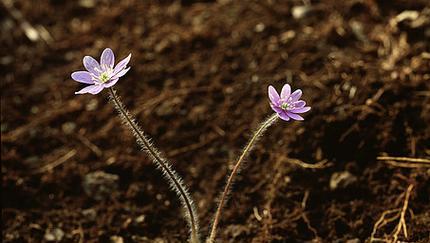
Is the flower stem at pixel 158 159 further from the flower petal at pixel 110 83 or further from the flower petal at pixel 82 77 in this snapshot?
the flower petal at pixel 82 77

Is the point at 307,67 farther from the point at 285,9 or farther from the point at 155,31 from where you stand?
the point at 155,31

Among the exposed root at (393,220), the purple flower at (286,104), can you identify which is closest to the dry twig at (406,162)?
the exposed root at (393,220)

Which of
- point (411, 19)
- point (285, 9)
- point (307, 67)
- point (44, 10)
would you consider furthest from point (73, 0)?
point (411, 19)

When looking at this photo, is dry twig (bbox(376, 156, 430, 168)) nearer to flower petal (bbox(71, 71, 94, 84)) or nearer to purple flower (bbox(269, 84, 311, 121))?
purple flower (bbox(269, 84, 311, 121))

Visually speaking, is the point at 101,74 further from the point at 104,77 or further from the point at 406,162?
the point at 406,162

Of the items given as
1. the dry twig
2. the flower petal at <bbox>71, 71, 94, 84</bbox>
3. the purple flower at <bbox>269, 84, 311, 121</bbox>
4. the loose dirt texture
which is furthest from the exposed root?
the flower petal at <bbox>71, 71, 94, 84</bbox>
